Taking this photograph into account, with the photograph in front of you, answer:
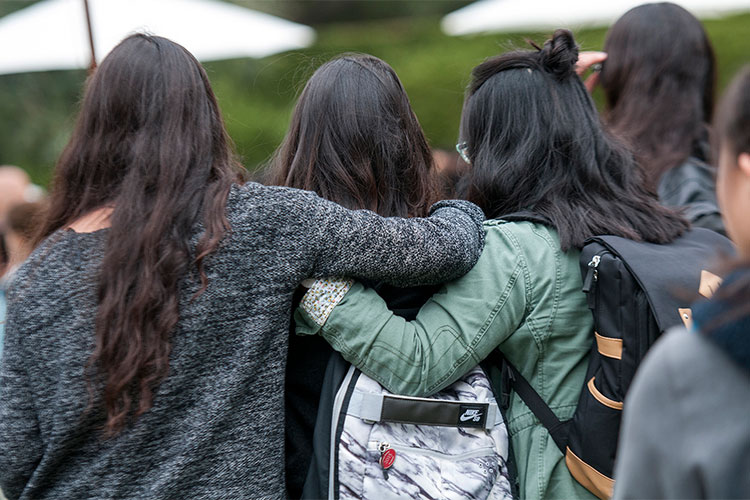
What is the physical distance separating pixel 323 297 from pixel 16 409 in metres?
0.71

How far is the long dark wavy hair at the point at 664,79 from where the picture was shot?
309 centimetres

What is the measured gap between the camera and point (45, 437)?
5.29ft

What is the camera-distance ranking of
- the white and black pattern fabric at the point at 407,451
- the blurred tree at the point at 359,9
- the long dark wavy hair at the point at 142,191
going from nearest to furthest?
1. the long dark wavy hair at the point at 142,191
2. the white and black pattern fabric at the point at 407,451
3. the blurred tree at the point at 359,9

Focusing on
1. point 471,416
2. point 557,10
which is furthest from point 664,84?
point 557,10

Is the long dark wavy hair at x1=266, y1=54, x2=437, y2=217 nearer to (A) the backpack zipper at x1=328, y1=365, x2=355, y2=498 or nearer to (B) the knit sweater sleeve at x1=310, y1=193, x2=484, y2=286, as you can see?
(B) the knit sweater sleeve at x1=310, y1=193, x2=484, y2=286

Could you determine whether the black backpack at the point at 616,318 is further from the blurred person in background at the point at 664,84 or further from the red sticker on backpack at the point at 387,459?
the blurred person in background at the point at 664,84

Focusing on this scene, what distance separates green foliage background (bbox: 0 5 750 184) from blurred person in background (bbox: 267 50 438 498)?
6.32m

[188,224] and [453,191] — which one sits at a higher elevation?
[188,224]

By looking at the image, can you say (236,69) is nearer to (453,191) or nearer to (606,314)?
(453,191)

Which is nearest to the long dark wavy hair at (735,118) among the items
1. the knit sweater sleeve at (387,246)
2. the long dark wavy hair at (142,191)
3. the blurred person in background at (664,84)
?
the knit sweater sleeve at (387,246)

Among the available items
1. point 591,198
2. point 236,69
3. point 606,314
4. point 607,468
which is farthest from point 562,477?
point 236,69

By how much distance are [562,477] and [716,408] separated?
1.06 m

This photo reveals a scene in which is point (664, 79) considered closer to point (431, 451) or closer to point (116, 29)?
point (431, 451)

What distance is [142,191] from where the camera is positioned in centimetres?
162
